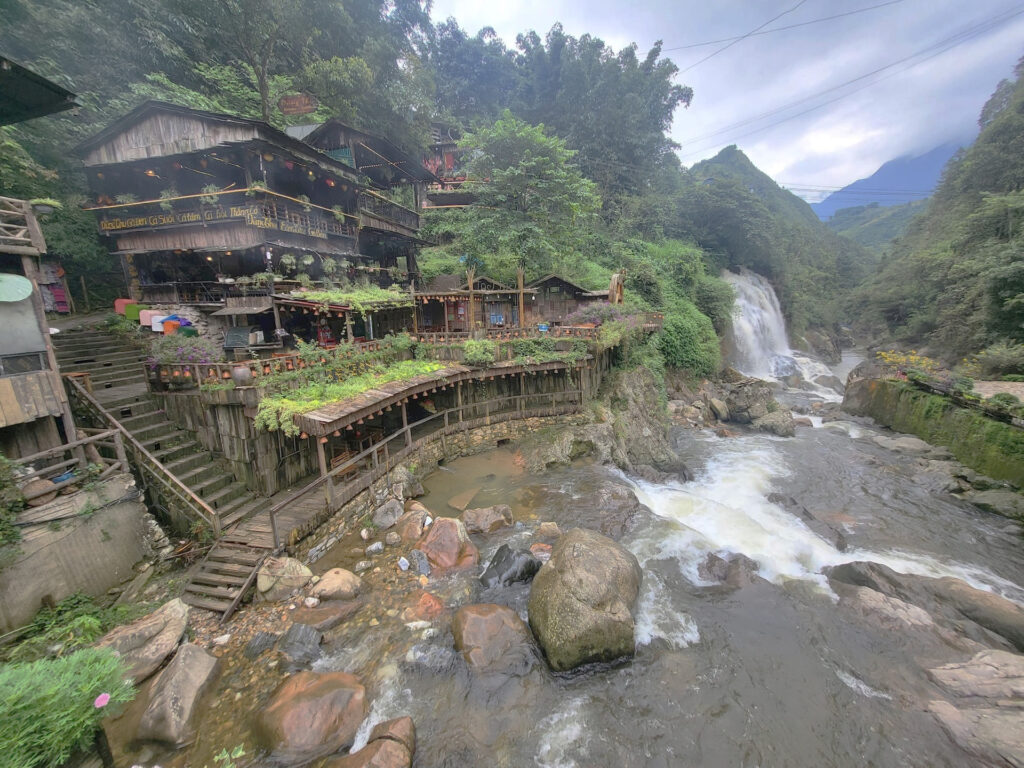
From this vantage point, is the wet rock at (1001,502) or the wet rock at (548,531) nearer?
the wet rock at (548,531)

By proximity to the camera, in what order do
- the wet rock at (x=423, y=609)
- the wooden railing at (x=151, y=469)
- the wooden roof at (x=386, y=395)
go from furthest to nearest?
the wooden roof at (x=386, y=395) < the wooden railing at (x=151, y=469) < the wet rock at (x=423, y=609)

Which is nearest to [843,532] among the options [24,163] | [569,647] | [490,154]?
[569,647]

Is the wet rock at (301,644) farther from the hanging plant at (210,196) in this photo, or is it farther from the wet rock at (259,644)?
the hanging plant at (210,196)

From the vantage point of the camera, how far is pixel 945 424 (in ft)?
57.5

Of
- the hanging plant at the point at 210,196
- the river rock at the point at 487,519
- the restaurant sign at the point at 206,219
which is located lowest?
the river rock at the point at 487,519

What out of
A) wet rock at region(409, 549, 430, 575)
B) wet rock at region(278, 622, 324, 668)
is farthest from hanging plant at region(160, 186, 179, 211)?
wet rock at region(278, 622, 324, 668)

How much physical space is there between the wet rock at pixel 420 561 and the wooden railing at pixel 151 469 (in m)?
5.01

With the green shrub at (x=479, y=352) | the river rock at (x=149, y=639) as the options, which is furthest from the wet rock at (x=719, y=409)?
the river rock at (x=149, y=639)

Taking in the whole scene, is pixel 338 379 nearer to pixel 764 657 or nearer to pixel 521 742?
pixel 521 742

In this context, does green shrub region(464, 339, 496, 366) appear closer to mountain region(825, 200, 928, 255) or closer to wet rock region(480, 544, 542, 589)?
wet rock region(480, 544, 542, 589)

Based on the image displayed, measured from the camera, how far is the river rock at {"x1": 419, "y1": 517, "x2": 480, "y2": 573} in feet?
32.2

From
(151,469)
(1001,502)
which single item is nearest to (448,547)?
(151,469)

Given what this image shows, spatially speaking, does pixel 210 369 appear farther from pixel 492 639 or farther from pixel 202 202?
pixel 202 202

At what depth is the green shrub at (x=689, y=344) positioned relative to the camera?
83.9 feet
